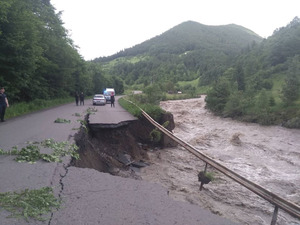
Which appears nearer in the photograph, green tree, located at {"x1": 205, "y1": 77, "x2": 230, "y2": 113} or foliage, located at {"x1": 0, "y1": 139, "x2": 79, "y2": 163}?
foliage, located at {"x1": 0, "y1": 139, "x2": 79, "y2": 163}

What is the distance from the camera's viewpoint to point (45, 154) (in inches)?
257

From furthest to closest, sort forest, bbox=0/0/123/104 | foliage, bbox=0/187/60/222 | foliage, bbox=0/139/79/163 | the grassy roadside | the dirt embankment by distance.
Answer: forest, bbox=0/0/123/104
the grassy roadside
the dirt embankment
foliage, bbox=0/139/79/163
foliage, bbox=0/187/60/222

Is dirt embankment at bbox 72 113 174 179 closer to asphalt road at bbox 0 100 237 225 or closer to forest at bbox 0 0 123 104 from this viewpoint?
asphalt road at bbox 0 100 237 225

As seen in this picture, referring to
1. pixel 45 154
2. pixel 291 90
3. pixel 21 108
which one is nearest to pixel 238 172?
pixel 45 154

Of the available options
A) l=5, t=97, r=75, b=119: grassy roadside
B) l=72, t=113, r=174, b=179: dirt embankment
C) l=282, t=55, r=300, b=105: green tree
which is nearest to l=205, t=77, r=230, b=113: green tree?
l=282, t=55, r=300, b=105: green tree

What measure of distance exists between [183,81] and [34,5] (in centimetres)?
10211

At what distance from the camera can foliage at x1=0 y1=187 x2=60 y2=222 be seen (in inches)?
138

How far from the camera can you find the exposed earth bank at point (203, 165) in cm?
782

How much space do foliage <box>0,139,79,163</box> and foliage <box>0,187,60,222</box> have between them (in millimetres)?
2007

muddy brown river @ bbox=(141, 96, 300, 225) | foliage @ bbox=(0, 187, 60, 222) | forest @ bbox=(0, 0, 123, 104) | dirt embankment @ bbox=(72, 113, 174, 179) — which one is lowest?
muddy brown river @ bbox=(141, 96, 300, 225)

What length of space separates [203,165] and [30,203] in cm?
962

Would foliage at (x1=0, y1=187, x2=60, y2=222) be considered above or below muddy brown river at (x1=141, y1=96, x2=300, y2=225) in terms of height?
above

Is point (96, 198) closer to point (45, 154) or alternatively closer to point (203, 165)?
point (45, 154)

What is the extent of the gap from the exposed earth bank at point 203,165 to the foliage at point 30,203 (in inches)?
90.1
